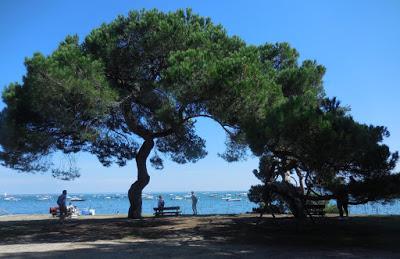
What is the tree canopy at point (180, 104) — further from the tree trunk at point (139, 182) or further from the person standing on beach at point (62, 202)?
the person standing on beach at point (62, 202)

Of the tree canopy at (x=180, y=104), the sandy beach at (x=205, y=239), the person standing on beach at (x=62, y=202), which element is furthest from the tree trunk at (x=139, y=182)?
the person standing on beach at (x=62, y=202)

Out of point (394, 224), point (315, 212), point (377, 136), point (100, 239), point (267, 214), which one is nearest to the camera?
point (377, 136)

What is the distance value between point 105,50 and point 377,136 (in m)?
10.4

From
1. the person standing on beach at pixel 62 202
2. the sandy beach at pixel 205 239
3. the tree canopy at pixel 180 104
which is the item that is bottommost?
the sandy beach at pixel 205 239

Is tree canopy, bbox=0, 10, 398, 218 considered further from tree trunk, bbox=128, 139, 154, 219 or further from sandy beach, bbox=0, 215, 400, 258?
sandy beach, bbox=0, 215, 400, 258

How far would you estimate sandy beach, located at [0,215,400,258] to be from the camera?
11.3 metres

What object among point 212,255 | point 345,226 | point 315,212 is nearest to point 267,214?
point 315,212

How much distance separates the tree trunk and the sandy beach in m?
2.36

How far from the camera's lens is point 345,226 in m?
16.3

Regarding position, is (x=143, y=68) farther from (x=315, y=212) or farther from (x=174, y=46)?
(x=315, y=212)

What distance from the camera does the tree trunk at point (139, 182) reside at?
20.7 meters


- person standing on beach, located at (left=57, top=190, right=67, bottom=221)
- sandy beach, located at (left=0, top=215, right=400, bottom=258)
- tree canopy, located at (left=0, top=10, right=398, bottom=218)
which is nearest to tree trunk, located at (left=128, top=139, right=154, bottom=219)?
tree canopy, located at (left=0, top=10, right=398, bottom=218)

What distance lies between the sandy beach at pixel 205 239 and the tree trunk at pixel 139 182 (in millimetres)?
2359

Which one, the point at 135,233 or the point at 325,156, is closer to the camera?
the point at 325,156
